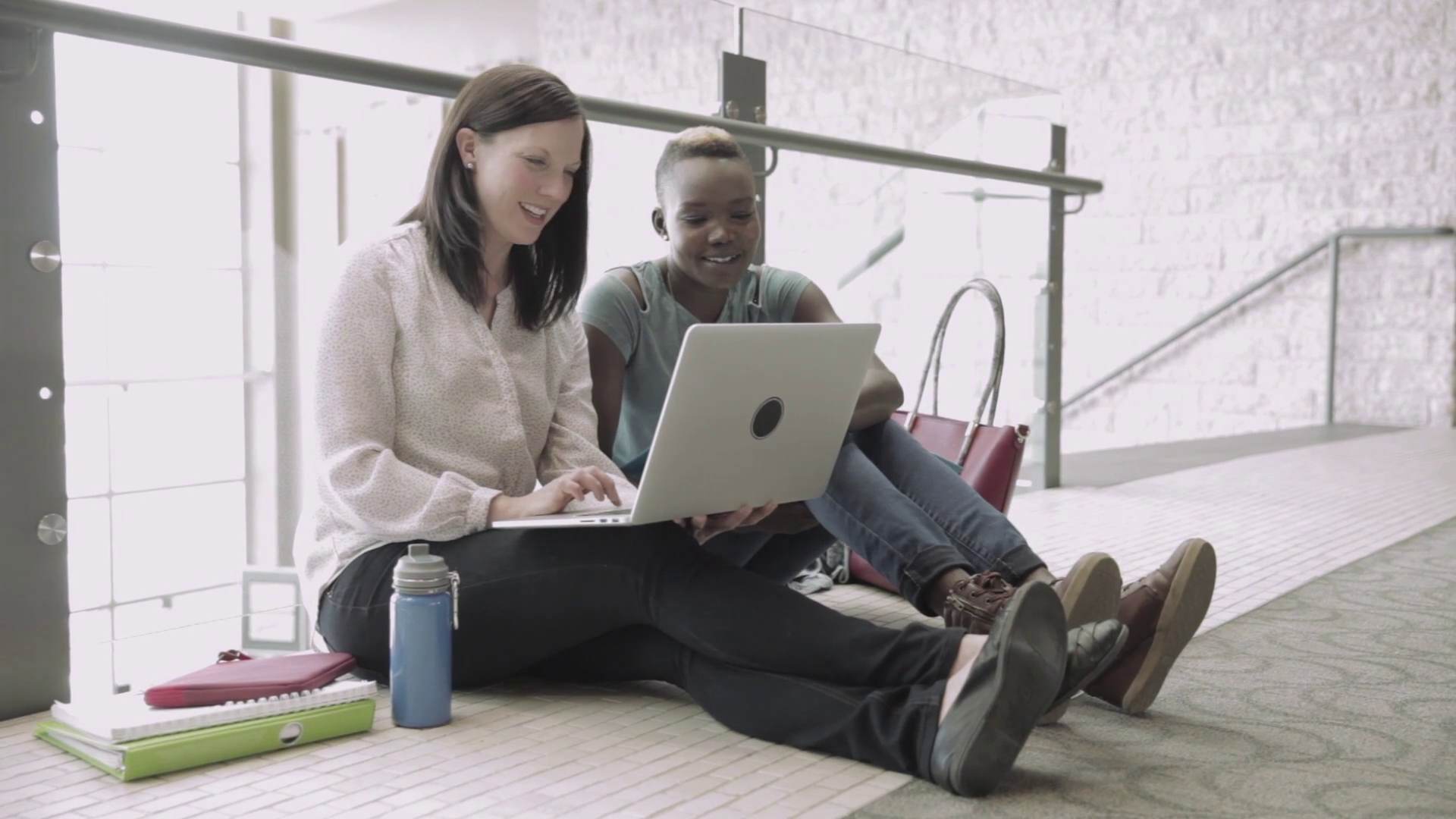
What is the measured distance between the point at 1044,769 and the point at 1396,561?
62.5 inches

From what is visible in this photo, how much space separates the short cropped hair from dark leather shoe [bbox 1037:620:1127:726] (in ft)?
2.89

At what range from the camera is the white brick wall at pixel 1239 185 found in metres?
5.75

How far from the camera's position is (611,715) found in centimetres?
156

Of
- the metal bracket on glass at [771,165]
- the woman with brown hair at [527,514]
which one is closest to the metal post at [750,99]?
the metal bracket on glass at [771,165]

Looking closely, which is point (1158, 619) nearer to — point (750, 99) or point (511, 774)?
point (511, 774)

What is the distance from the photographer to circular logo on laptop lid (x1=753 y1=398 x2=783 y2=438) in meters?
1.47

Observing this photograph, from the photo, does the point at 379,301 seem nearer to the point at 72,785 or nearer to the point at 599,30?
the point at 72,785

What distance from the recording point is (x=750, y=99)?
8.10 ft

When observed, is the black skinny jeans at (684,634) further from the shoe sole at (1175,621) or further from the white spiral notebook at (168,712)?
the shoe sole at (1175,621)

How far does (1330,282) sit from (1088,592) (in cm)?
505

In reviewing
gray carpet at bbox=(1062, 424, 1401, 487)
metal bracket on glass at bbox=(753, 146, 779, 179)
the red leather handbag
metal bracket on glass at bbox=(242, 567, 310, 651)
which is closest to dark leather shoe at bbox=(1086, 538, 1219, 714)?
the red leather handbag

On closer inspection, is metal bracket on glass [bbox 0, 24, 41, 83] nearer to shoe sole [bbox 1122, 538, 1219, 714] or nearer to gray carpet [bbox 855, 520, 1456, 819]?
gray carpet [bbox 855, 520, 1456, 819]

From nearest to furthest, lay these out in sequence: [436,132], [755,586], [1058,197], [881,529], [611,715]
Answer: [755,586] < [611,715] < [881,529] < [436,132] < [1058,197]

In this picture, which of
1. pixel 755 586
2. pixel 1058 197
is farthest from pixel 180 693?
pixel 1058 197
